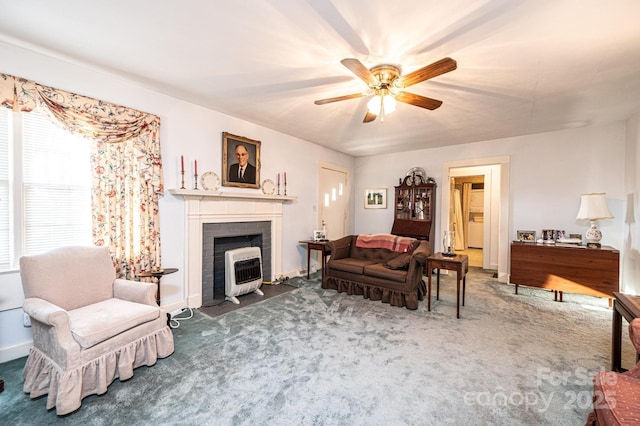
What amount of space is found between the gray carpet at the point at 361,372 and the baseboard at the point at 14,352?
0.10 meters

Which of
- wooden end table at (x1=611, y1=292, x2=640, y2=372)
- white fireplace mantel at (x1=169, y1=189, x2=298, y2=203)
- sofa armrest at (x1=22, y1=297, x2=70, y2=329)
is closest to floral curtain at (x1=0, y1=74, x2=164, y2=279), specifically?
white fireplace mantel at (x1=169, y1=189, x2=298, y2=203)

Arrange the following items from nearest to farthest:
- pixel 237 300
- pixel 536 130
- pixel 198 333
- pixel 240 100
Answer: pixel 198 333, pixel 240 100, pixel 237 300, pixel 536 130

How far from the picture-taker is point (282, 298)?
3619mm

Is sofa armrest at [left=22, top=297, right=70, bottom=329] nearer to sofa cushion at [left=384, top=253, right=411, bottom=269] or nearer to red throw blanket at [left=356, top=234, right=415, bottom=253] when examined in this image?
sofa cushion at [left=384, top=253, right=411, bottom=269]

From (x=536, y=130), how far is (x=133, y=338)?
568 centimetres

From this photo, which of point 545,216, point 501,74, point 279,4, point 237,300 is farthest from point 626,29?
point 237,300

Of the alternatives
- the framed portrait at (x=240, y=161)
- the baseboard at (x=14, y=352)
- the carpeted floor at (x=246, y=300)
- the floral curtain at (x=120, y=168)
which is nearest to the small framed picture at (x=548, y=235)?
the carpeted floor at (x=246, y=300)

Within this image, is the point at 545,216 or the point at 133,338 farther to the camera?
the point at 545,216

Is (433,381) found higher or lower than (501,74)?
lower

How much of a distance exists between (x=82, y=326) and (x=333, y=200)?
175 inches

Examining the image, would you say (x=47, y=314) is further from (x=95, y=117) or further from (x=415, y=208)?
(x=415, y=208)

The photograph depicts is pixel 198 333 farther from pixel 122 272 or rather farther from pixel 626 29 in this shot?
pixel 626 29

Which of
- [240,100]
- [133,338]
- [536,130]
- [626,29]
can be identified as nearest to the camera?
[626,29]

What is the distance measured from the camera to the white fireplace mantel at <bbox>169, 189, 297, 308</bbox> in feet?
10.5
